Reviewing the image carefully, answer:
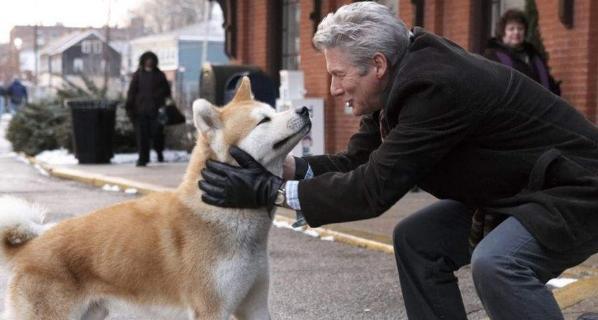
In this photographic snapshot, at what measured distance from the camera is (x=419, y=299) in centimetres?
381

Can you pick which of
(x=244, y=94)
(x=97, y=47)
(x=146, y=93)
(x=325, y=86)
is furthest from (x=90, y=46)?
(x=244, y=94)

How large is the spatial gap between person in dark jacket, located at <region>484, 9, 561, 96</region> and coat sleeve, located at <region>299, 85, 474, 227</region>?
14.6ft

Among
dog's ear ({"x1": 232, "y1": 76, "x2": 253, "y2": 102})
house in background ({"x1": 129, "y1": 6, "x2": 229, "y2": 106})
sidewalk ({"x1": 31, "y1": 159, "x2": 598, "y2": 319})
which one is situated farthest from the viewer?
house in background ({"x1": 129, "y1": 6, "x2": 229, "y2": 106})

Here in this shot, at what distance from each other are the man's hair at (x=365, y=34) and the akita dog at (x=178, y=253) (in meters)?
0.53

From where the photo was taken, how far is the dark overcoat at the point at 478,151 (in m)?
3.23

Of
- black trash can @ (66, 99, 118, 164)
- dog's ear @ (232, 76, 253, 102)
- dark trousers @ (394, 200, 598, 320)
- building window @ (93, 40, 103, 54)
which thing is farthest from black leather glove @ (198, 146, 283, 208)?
building window @ (93, 40, 103, 54)

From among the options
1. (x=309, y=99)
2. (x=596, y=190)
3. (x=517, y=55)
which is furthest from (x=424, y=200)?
(x=596, y=190)

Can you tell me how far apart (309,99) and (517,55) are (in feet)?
18.2

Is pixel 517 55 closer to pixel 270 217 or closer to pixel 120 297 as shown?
pixel 270 217

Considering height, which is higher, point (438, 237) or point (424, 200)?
point (438, 237)

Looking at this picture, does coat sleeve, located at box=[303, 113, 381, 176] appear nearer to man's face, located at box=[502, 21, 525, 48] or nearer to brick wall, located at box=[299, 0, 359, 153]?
man's face, located at box=[502, 21, 525, 48]

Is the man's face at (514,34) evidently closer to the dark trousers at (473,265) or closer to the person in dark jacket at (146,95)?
the dark trousers at (473,265)

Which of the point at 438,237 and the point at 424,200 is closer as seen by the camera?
the point at 438,237

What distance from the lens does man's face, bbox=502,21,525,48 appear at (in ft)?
25.3
